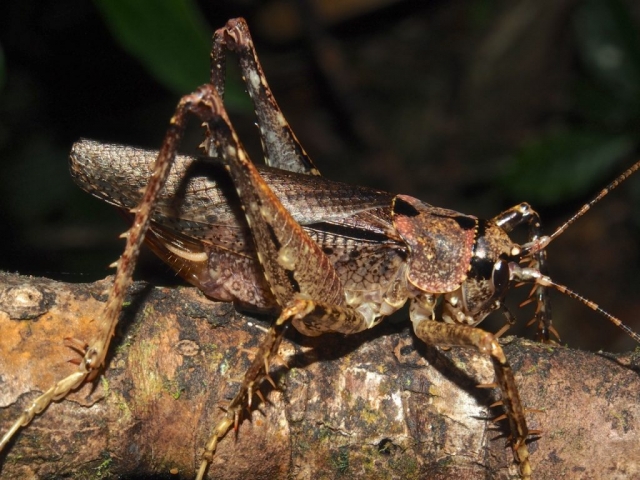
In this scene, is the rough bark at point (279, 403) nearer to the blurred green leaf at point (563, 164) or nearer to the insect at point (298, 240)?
the insect at point (298, 240)

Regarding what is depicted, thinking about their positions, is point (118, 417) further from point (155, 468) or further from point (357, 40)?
point (357, 40)

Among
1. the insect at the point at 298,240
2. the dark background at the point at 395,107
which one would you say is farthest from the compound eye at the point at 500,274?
the dark background at the point at 395,107

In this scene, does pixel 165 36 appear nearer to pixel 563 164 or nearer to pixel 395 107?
pixel 563 164

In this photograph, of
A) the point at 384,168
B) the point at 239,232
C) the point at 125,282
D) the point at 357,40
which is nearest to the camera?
the point at 125,282

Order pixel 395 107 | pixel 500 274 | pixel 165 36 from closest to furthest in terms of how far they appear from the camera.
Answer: pixel 500 274 < pixel 165 36 < pixel 395 107

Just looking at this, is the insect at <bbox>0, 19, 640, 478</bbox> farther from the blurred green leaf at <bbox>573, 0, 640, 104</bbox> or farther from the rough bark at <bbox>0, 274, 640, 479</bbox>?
the blurred green leaf at <bbox>573, 0, 640, 104</bbox>

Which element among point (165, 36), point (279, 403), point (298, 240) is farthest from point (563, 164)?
point (279, 403)

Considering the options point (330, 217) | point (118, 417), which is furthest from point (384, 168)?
point (118, 417)
